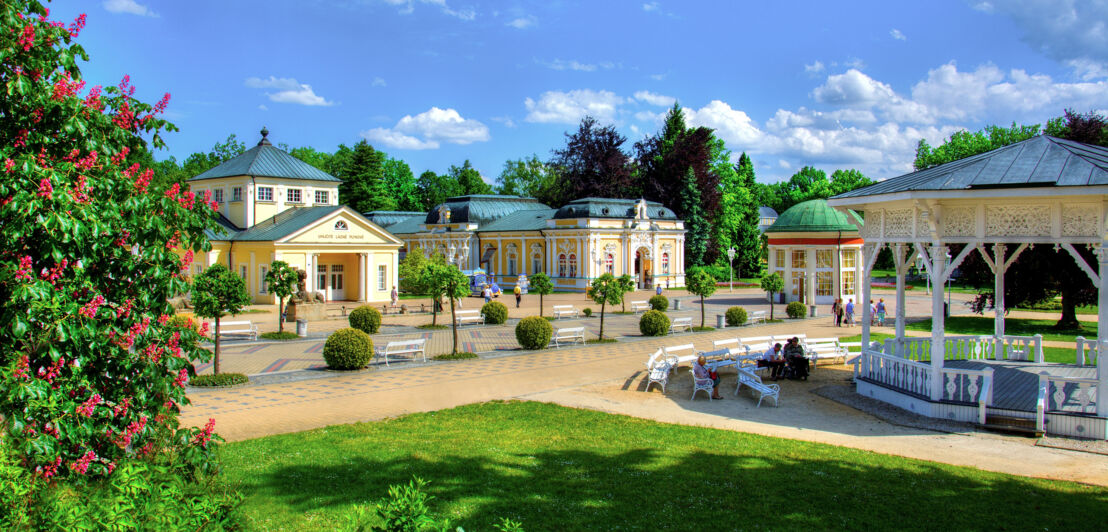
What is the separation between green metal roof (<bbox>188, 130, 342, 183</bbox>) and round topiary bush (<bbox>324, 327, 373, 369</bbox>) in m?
29.3

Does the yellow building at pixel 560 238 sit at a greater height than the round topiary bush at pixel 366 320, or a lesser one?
greater

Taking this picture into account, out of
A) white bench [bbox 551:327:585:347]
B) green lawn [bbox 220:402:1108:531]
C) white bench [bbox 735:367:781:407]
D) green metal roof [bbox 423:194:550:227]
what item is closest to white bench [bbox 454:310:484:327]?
white bench [bbox 551:327:585:347]

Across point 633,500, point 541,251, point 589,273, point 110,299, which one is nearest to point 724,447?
point 633,500

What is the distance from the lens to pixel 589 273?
171ft

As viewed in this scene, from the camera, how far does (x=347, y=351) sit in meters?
18.1

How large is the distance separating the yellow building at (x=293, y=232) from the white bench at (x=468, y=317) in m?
13.5

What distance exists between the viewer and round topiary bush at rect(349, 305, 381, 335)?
2653cm

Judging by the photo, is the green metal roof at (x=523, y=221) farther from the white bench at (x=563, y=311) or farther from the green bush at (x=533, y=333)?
the green bush at (x=533, y=333)

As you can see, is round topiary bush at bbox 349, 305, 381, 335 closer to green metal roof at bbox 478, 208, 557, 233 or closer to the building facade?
the building facade

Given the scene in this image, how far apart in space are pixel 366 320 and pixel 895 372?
1855 cm

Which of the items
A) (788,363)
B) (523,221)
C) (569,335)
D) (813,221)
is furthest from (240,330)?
(523,221)

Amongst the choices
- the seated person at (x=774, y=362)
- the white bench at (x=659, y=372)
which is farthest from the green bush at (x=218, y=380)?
the seated person at (x=774, y=362)

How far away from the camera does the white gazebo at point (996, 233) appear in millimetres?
11543

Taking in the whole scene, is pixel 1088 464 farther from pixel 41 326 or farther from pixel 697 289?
pixel 697 289
